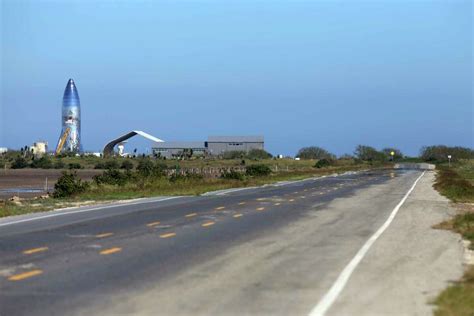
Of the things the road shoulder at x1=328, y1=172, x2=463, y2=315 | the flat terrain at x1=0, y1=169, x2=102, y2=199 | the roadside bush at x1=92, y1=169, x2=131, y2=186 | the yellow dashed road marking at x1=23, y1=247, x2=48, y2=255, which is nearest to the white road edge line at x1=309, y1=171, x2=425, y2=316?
the road shoulder at x1=328, y1=172, x2=463, y2=315

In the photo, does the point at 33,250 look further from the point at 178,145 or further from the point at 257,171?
the point at 178,145

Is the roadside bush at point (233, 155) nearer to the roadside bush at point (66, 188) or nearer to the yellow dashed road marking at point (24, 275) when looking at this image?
the roadside bush at point (66, 188)

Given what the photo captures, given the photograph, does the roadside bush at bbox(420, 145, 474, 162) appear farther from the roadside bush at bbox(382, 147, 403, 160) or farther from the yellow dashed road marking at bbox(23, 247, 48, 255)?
the yellow dashed road marking at bbox(23, 247, 48, 255)

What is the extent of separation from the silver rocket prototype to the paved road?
106 metres

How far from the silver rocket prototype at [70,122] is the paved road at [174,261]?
10581 cm

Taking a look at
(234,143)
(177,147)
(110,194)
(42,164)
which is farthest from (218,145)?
(110,194)

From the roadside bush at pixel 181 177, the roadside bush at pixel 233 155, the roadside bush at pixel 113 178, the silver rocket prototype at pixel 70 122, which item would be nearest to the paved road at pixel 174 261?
the roadside bush at pixel 113 178

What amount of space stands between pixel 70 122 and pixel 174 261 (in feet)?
387

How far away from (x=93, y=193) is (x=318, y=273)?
22.6 m

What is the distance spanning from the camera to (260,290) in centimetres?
856

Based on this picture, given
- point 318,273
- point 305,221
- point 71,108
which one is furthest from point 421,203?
point 71,108

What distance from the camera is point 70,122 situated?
124m

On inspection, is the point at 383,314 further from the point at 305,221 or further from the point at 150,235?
the point at 305,221

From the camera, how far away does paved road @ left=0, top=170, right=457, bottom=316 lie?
308 inches
